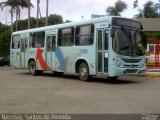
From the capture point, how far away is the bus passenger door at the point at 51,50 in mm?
23469

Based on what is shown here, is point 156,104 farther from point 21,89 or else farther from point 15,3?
point 15,3

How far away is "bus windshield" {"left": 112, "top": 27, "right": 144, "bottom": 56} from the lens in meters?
18.6

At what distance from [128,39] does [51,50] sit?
6.09 m

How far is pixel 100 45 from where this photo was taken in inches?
754

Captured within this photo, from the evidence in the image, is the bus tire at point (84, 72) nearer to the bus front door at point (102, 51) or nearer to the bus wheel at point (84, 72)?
the bus wheel at point (84, 72)

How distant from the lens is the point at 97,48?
19.3m

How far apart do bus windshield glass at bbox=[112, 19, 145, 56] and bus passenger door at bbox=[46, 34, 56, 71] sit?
5607 mm

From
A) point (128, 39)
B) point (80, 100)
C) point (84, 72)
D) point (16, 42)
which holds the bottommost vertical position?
point (80, 100)

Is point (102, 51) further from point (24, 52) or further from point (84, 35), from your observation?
point (24, 52)

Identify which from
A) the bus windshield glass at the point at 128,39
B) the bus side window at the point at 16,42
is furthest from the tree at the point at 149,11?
the bus windshield glass at the point at 128,39

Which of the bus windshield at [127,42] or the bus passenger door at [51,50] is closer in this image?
the bus windshield at [127,42]

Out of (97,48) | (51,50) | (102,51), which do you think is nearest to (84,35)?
(97,48)

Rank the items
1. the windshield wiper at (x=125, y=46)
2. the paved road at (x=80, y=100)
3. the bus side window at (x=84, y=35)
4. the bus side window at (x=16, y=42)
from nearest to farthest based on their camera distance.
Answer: the paved road at (x=80, y=100) < the windshield wiper at (x=125, y=46) < the bus side window at (x=84, y=35) < the bus side window at (x=16, y=42)

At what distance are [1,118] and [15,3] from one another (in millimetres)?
58619
